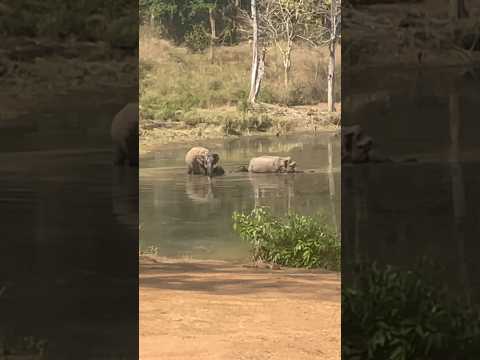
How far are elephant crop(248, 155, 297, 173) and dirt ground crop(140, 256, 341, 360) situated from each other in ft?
2.91

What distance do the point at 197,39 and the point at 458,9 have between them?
194 inches

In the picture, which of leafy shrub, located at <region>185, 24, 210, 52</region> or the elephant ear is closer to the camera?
the elephant ear

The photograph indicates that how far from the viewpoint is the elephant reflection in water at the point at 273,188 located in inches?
306

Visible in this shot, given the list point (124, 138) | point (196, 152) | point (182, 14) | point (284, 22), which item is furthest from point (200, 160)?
point (124, 138)

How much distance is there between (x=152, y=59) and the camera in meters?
8.59

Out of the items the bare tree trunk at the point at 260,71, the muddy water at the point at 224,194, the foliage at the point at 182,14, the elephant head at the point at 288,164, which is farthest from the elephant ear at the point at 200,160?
the foliage at the point at 182,14

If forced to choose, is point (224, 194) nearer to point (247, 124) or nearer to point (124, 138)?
point (247, 124)

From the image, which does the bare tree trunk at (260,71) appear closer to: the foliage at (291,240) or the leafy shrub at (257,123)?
the leafy shrub at (257,123)

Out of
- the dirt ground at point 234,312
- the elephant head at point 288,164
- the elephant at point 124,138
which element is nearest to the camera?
the elephant at point 124,138

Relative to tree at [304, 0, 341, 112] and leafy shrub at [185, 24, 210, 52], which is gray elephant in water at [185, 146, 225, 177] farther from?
tree at [304, 0, 341, 112]

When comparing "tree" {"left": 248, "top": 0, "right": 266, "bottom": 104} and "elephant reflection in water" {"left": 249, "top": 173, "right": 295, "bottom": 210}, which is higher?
"tree" {"left": 248, "top": 0, "right": 266, "bottom": 104}

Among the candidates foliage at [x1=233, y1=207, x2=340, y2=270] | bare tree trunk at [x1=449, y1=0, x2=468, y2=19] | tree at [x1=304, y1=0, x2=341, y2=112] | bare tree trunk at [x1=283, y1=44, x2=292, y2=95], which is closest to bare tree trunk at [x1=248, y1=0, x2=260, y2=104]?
bare tree trunk at [x1=283, y1=44, x2=292, y2=95]

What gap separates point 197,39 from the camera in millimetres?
8320

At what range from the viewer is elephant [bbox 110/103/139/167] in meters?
3.36
